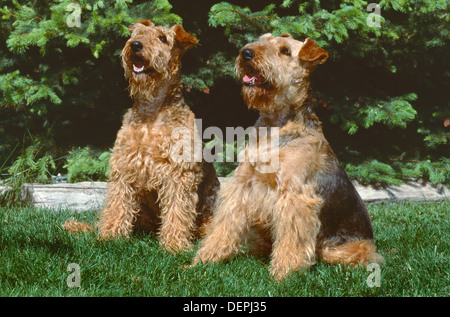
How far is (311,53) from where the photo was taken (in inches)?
122

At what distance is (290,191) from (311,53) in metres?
0.97

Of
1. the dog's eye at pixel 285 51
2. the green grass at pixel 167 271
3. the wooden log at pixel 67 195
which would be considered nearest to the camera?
the green grass at pixel 167 271

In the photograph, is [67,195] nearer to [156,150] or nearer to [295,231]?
[156,150]

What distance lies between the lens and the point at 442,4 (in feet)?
17.5

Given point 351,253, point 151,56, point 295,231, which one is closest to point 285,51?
point 151,56

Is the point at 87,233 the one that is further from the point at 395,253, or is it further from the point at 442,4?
the point at 442,4

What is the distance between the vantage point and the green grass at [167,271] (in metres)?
2.63

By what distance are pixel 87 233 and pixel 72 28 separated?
234 centimetres

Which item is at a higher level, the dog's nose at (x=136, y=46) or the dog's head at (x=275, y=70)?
→ the dog's nose at (x=136, y=46)

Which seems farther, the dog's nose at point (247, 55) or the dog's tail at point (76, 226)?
the dog's tail at point (76, 226)

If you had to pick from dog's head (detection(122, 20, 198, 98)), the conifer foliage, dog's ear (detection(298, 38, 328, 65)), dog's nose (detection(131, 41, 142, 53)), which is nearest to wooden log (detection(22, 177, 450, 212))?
the conifer foliage

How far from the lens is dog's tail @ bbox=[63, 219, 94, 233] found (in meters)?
3.71

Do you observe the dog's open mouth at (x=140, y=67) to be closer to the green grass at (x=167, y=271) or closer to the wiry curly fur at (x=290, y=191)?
the wiry curly fur at (x=290, y=191)

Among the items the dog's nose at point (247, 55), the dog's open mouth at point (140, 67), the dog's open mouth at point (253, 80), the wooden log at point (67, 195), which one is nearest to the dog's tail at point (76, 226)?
the wooden log at point (67, 195)
